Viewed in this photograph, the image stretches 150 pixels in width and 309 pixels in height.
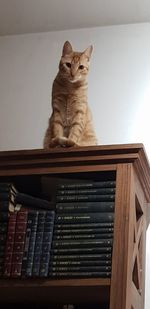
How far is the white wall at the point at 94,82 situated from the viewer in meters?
1.69

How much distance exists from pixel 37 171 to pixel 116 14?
0.66 metres

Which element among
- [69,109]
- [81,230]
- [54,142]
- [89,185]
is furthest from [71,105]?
[81,230]

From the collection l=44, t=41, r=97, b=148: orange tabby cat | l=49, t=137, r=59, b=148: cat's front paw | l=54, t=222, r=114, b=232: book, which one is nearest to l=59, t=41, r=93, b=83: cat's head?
l=44, t=41, r=97, b=148: orange tabby cat

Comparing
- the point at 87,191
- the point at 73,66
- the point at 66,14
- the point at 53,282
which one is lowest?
the point at 53,282

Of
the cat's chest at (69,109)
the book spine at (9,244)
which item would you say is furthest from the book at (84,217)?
the cat's chest at (69,109)

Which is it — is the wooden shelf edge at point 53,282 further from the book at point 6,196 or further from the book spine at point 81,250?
the book at point 6,196

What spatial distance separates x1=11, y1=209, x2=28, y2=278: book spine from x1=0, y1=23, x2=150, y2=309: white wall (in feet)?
1.31

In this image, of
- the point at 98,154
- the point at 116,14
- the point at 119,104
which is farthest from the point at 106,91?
the point at 98,154

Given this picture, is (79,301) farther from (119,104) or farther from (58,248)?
(119,104)

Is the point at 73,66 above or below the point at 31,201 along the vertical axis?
above

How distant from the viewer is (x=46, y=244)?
133 cm

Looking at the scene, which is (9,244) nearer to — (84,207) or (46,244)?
(46,244)

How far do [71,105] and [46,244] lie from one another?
0.37 meters

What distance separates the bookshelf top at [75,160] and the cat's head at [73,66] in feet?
0.70
